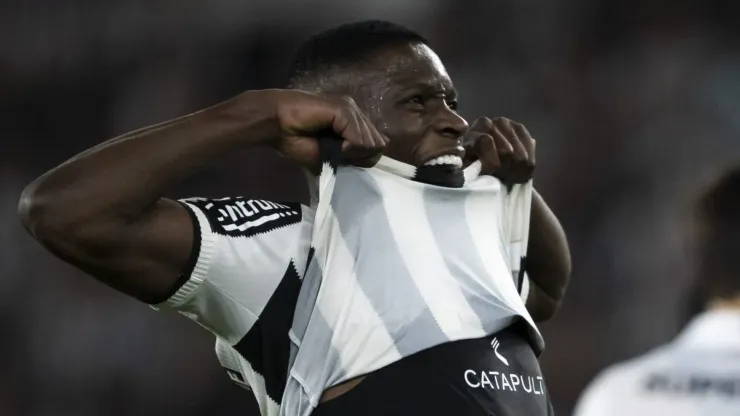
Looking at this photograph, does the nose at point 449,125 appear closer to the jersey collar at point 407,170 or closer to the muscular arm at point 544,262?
the jersey collar at point 407,170

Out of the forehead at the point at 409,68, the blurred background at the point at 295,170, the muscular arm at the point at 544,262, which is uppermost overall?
the forehead at the point at 409,68

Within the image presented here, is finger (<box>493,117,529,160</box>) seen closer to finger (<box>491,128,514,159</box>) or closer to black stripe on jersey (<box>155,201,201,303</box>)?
finger (<box>491,128,514,159</box>)

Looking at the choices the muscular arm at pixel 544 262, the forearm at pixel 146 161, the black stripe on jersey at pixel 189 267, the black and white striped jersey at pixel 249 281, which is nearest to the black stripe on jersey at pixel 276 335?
the black and white striped jersey at pixel 249 281

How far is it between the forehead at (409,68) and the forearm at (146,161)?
0.30 m

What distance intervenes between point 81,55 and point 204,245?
2752 mm

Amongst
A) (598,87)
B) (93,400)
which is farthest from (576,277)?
(93,400)

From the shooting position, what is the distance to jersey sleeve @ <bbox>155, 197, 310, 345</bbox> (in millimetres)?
1927

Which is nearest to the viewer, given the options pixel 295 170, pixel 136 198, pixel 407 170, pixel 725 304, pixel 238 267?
pixel 725 304

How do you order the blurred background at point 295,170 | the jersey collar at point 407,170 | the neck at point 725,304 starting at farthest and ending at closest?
the blurred background at point 295,170
the jersey collar at point 407,170
the neck at point 725,304

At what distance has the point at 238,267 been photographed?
76.8 inches

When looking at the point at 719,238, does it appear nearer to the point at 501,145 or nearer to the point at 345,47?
the point at 501,145

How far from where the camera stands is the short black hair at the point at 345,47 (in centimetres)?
217

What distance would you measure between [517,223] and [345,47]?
0.47m

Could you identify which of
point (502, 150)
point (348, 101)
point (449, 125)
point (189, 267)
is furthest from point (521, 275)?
point (189, 267)
